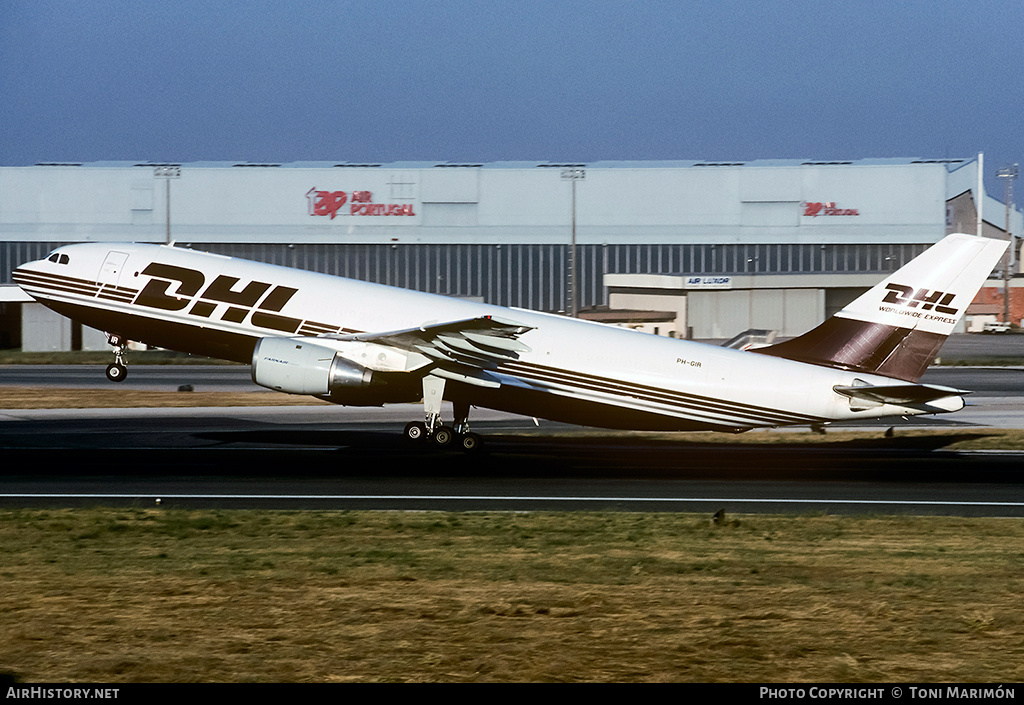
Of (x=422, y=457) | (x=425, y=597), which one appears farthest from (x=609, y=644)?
(x=422, y=457)

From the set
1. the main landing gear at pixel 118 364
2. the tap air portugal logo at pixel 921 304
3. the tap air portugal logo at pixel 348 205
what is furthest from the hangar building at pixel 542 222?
the tap air portugal logo at pixel 921 304

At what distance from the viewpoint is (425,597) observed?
15.3 m

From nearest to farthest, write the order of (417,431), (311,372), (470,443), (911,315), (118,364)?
(311,372), (911,315), (470,443), (417,431), (118,364)

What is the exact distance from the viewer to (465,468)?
2958 centimetres

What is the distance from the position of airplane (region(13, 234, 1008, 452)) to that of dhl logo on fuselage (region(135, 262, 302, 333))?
1.6 inches

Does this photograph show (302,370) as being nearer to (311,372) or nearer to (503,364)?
(311,372)

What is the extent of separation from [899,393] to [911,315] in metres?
2.86

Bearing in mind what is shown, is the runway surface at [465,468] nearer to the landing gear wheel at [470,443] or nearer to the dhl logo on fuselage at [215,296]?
the landing gear wheel at [470,443]

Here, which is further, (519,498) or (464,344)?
(464,344)

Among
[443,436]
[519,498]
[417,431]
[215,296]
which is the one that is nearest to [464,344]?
[443,436]

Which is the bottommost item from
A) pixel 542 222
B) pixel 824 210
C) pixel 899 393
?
pixel 899 393

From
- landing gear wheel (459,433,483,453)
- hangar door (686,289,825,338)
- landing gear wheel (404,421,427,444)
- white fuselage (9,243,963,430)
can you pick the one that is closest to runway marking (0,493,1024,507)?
white fuselage (9,243,963,430)

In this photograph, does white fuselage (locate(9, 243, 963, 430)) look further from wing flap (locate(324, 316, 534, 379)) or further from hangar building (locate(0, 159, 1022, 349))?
hangar building (locate(0, 159, 1022, 349))
